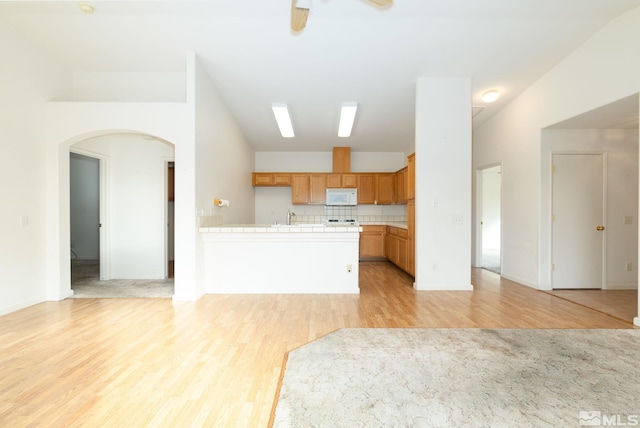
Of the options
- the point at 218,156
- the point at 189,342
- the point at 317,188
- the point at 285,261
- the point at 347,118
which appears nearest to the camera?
the point at 189,342

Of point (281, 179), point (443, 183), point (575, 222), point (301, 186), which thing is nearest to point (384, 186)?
point (301, 186)

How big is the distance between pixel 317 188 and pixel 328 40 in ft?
12.8

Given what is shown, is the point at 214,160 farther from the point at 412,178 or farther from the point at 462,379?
the point at 462,379

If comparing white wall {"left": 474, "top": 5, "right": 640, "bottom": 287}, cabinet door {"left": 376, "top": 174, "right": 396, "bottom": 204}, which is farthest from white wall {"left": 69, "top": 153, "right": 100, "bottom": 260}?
white wall {"left": 474, "top": 5, "right": 640, "bottom": 287}

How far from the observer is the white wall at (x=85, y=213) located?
727 cm

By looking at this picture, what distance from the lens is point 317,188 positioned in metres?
7.47

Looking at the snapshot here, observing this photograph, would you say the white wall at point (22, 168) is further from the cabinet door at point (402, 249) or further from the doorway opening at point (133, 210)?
the cabinet door at point (402, 249)

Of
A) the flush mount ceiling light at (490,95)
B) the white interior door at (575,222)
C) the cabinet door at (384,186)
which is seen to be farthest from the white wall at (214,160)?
the white interior door at (575,222)

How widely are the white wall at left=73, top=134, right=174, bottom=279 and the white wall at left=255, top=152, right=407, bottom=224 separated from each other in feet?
9.22

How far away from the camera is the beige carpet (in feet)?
5.63

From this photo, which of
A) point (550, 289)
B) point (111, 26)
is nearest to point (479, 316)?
point (550, 289)

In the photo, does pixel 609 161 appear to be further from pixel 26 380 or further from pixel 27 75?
pixel 27 75

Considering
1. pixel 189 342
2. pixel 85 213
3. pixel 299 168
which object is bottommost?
pixel 189 342

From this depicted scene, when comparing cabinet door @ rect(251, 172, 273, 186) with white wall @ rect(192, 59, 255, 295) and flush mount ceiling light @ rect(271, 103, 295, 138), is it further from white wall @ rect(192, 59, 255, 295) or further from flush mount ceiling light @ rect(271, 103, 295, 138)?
flush mount ceiling light @ rect(271, 103, 295, 138)
